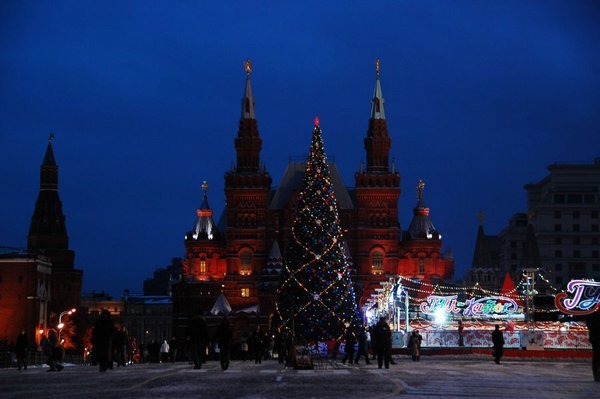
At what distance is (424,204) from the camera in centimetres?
11950

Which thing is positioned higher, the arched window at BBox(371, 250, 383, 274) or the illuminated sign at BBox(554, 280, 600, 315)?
the arched window at BBox(371, 250, 383, 274)

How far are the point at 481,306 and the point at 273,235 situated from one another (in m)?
59.0

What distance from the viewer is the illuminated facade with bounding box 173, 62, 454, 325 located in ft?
375

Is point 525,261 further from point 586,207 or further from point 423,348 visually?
point 423,348

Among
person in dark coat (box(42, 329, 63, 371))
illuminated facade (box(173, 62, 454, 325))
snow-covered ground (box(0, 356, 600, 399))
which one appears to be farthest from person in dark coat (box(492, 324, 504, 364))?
illuminated facade (box(173, 62, 454, 325))

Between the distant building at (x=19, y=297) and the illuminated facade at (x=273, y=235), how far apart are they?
Result: 14550 mm

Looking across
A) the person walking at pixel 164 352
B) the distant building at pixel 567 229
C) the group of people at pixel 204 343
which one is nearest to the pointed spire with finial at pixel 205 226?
the distant building at pixel 567 229

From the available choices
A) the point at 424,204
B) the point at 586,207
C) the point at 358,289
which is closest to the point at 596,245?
the point at 586,207

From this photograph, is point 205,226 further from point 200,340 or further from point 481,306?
point 200,340

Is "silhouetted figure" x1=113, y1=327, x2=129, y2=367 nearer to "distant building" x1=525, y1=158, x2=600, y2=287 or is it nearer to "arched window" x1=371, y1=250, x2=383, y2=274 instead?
"arched window" x1=371, y1=250, x2=383, y2=274

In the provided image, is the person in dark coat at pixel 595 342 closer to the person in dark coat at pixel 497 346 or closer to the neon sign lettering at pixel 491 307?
the person in dark coat at pixel 497 346

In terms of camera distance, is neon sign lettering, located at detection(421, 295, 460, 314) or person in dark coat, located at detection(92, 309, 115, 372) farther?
neon sign lettering, located at detection(421, 295, 460, 314)

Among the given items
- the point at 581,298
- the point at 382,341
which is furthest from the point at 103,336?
the point at 581,298

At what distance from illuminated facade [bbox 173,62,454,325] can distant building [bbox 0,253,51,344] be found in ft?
47.7
